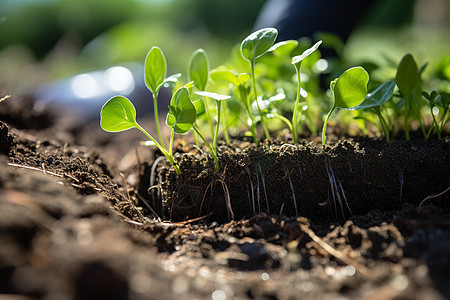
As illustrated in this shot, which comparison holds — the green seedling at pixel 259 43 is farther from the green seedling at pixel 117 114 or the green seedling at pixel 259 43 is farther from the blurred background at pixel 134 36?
the blurred background at pixel 134 36

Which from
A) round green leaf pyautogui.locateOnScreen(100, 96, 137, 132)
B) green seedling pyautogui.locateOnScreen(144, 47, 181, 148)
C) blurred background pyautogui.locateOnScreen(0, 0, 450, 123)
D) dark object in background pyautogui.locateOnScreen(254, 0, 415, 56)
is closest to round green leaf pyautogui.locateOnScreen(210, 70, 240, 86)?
green seedling pyautogui.locateOnScreen(144, 47, 181, 148)

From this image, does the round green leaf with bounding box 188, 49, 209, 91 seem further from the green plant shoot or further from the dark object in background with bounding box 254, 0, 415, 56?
the dark object in background with bounding box 254, 0, 415, 56

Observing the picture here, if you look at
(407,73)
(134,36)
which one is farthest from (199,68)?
(134,36)

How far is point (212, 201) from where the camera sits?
1.01 m

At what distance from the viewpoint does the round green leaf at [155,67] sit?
3.30 feet

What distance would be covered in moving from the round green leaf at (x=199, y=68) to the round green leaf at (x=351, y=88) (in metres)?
0.39

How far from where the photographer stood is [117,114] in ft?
3.10

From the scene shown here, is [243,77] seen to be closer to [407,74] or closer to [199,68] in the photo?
[199,68]

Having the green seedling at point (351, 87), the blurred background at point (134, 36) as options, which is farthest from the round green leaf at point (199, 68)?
the blurred background at point (134, 36)

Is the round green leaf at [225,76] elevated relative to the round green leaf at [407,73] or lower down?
elevated

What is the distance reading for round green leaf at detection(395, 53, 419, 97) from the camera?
103cm

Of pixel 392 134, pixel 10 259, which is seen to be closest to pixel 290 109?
pixel 392 134

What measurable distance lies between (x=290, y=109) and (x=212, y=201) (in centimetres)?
67

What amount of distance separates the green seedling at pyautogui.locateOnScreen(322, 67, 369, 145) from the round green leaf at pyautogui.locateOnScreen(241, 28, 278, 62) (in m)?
0.20
